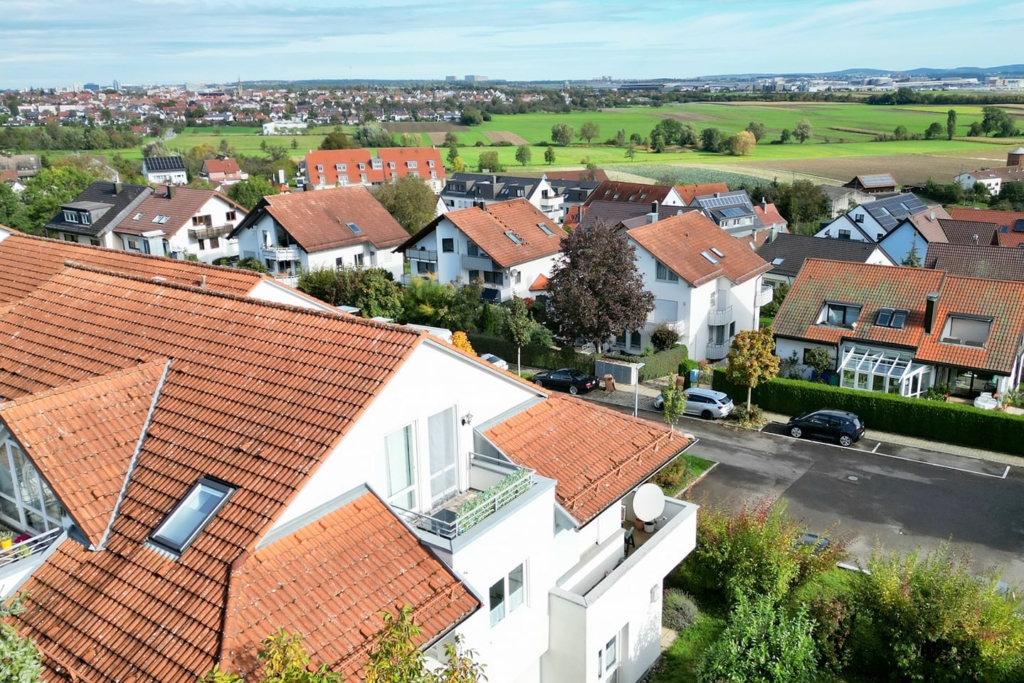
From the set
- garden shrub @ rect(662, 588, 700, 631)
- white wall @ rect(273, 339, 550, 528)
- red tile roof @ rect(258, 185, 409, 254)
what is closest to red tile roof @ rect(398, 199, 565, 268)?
red tile roof @ rect(258, 185, 409, 254)

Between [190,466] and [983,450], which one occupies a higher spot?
[190,466]

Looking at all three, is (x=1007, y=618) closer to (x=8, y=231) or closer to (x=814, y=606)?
(x=814, y=606)

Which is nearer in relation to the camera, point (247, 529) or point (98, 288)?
point (247, 529)

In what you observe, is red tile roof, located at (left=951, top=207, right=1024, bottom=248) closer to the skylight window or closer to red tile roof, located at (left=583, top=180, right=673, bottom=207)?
red tile roof, located at (left=583, top=180, right=673, bottom=207)

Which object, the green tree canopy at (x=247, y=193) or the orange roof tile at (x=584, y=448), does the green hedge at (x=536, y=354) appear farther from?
the green tree canopy at (x=247, y=193)

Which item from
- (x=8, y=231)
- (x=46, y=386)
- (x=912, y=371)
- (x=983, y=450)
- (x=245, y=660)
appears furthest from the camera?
(x=912, y=371)

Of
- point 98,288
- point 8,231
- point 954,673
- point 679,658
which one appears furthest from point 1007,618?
point 8,231
